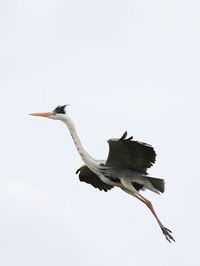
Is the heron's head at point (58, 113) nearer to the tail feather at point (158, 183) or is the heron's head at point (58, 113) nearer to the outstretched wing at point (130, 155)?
the outstretched wing at point (130, 155)

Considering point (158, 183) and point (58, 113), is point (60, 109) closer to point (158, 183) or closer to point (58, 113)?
point (58, 113)

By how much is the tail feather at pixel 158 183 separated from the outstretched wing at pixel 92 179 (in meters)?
2.07

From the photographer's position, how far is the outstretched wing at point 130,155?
14203 millimetres

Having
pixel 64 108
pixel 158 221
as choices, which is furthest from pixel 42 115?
pixel 158 221

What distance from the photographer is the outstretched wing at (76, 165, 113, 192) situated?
17.1m

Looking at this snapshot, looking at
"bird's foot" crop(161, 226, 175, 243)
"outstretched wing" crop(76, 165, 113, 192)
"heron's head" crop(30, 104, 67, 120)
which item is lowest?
"bird's foot" crop(161, 226, 175, 243)

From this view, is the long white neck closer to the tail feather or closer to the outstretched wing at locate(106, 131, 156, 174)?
the outstretched wing at locate(106, 131, 156, 174)

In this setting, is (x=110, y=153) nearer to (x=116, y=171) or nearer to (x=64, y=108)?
(x=116, y=171)

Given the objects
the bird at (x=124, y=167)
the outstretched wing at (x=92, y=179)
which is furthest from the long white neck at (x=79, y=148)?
the outstretched wing at (x=92, y=179)

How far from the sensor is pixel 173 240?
49.9 ft

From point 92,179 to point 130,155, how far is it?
2.71 metres

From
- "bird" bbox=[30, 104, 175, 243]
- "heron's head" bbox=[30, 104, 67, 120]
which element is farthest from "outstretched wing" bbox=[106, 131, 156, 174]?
"heron's head" bbox=[30, 104, 67, 120]

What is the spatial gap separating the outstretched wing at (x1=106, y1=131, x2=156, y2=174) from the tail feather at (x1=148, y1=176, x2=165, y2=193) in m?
0.28

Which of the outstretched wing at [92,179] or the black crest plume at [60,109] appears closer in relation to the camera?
the black crest plume at [60,109]
